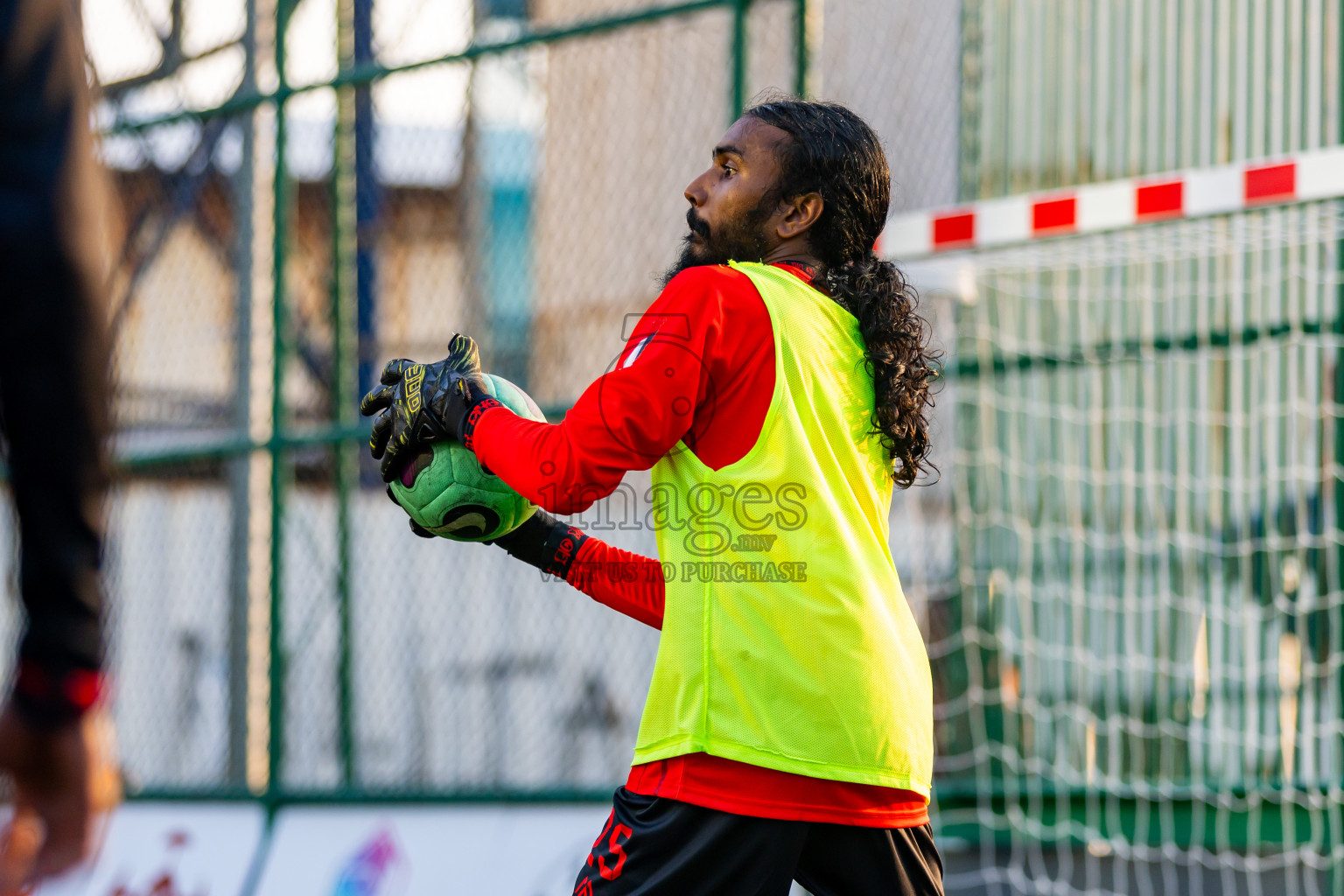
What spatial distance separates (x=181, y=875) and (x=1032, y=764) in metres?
3.50

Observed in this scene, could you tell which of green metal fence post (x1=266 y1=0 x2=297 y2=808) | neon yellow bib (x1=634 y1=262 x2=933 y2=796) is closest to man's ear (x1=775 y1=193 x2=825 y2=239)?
neon yellow bib (x1=634 y1=262 x2=933 y2=796)

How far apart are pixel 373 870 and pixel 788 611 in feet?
10.4

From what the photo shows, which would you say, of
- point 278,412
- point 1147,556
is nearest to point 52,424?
point 278,412

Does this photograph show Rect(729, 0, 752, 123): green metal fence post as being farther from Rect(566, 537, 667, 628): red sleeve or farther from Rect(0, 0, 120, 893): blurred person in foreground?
Rect(0, 0, 120, 893): blurred person in foreground

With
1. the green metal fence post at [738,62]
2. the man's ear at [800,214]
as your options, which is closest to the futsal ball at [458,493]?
the man's ear at [800,214]

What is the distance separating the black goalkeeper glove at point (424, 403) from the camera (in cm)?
237

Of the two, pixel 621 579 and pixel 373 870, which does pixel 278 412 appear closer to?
pixel 373 870

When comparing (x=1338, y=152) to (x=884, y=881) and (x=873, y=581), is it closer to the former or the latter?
(x=873, y=581)

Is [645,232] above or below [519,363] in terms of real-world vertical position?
above

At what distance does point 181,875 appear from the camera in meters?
5.08

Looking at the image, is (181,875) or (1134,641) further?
(1134,641)

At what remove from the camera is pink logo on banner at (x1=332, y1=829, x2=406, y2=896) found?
185 inches

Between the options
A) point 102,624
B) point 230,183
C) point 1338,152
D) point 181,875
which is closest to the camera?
point 102,624

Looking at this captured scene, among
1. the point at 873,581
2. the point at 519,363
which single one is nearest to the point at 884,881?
the point at 873,581
